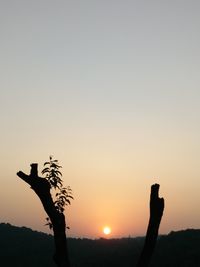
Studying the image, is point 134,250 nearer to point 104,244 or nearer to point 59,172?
point 104,244

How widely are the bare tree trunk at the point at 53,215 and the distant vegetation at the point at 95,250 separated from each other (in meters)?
77.0

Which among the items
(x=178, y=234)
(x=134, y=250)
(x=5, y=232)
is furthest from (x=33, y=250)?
(x=178, y=234)

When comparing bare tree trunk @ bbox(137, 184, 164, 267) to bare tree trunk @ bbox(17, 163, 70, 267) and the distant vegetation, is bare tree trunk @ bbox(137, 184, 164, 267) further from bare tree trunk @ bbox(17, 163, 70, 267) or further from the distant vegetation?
the distant vegetation

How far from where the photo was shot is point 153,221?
42.3ft

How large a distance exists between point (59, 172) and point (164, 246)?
93.4 meters

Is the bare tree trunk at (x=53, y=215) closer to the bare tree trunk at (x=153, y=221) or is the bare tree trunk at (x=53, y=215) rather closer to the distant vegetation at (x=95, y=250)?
the bare tree trunk at (x=153, y=221)

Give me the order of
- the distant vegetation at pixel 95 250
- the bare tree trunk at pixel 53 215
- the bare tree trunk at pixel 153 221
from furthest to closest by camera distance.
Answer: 1. the distant vegetation at pixel 95 250
2. the bare tree trunk at pixel 153 221
3. the bare tree trunk at pixel 53 215

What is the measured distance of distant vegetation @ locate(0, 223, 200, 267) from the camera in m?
96.1

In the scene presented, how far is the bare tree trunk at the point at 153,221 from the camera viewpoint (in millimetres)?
12898

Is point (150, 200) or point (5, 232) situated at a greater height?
point (5, 232)

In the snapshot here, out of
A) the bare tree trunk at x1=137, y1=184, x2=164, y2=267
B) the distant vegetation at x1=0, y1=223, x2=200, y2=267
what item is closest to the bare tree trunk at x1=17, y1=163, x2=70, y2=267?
the bare tree trunk at x1=137, y1=184, x2=164, y2=267

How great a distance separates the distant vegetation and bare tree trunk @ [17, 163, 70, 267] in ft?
253

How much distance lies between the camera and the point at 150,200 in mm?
13031

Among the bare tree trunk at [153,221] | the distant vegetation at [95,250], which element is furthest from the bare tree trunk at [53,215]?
the distant vegetation at [95,250]
